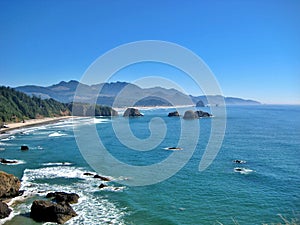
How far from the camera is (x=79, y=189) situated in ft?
83.6

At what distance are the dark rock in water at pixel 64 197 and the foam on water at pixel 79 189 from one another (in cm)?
48

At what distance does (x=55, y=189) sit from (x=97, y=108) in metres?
111

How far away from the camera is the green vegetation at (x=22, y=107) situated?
86000mm

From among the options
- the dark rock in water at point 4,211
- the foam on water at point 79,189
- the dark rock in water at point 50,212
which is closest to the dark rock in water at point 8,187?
the foam on water at point 79,189

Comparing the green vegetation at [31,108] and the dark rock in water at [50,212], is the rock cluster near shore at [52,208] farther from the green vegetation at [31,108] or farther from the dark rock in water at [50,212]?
the green vegetation at [31,108]

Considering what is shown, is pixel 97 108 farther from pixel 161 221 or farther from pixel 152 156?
pixel 161 221

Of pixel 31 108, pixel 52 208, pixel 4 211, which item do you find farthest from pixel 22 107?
pixel 52 208

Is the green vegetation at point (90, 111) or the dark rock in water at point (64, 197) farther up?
the green vegetation at point (90, 111)

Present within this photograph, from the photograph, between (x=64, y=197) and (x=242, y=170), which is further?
(x=242, y=170)

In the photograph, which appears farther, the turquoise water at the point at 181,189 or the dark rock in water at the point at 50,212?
the turquoise water at the point at 181,189

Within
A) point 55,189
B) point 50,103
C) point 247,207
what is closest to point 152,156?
point 55,189

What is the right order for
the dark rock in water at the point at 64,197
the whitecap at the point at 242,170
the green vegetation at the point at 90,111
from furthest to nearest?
the green vegetation at the point at 90,111
the whitecap at the point at 242,170
the dark rock in water at the point at 64,197

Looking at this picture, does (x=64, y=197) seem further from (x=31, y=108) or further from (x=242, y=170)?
(x=31, y=108)

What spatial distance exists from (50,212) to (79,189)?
598cm
